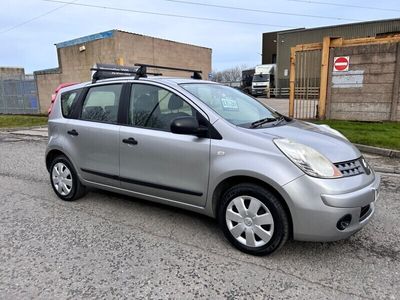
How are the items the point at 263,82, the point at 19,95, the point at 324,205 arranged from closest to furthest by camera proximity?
the point at 324,205
the point at 19,95
the point at 263,82

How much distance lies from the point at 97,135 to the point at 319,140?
101 inches

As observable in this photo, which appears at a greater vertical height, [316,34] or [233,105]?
[316,34]

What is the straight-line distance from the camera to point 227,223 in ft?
10.8

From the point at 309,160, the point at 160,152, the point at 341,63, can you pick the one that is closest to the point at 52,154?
the point at 160,152

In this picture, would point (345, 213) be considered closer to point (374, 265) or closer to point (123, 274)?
point (374, 265)

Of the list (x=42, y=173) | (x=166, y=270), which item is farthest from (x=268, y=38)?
(x=166, y=270)

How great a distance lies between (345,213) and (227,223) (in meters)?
1.05

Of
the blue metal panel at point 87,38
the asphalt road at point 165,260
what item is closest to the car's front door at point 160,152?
the asphalt road at point 165,260

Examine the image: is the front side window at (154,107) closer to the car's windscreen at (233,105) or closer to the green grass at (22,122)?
the car's windscreen at (233,105)

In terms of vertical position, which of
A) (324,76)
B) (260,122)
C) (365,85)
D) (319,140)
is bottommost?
(319,140)

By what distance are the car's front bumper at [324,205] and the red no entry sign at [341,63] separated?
8.48m

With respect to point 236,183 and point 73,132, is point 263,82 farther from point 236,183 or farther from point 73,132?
point 236,183

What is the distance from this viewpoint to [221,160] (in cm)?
325

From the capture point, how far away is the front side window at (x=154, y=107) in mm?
3674
